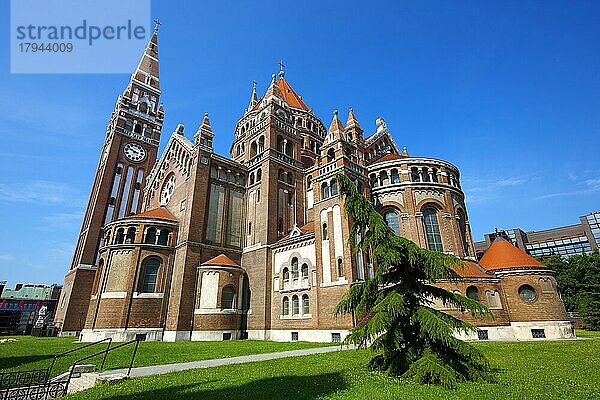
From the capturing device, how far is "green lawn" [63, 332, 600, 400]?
8.43 meters

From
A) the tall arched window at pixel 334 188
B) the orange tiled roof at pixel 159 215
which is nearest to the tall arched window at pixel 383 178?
the tall arched window at pixel 334 188

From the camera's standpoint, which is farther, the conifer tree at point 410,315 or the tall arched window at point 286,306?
the tall arched window at point 286,306

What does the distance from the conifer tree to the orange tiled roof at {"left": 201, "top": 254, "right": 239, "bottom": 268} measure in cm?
2036

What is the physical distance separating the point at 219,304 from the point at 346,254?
1244cm

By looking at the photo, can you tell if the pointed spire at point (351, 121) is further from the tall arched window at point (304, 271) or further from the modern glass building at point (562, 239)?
the modern glass building at point (562, 239)

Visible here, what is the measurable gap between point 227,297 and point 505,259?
24030 millimetres

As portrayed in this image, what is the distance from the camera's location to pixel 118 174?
154 ft

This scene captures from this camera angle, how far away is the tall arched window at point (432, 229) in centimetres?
2886

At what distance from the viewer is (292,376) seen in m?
→ 11.2

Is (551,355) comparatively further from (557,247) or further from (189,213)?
(557,247)

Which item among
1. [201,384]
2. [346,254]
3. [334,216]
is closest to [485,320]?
[346,254]

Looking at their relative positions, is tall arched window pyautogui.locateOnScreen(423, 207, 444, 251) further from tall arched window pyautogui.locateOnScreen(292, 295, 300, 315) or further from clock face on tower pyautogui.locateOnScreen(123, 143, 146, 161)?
clock face on tower pyautogui.locateOnScreen(123, 143, 146, 161)

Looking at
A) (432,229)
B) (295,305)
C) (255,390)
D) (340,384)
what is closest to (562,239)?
(432,229)

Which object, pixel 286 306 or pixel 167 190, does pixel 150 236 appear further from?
pixel 286 306
